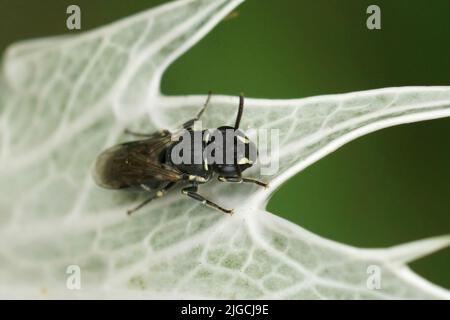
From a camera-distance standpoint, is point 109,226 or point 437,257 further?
point 437,257

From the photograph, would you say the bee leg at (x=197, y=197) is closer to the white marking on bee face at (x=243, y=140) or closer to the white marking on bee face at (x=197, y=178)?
the white marking on bee face at (x=197, y=178)

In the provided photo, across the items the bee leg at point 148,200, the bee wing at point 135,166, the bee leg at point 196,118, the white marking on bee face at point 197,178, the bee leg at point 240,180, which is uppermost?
the bee leg at point 196,118

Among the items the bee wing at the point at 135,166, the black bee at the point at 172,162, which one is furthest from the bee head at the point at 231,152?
the bee wing at the point at 135,166

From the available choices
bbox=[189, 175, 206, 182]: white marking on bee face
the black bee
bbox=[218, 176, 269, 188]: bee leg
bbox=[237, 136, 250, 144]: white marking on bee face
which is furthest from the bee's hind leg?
bbox=[237, 136, 250, 144]: white marking on bee face

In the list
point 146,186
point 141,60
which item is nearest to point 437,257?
point 146,186

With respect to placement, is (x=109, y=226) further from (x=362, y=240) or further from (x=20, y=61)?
(x=362, y=240)

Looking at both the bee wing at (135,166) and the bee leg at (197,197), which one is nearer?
the bee leg at (197,197)

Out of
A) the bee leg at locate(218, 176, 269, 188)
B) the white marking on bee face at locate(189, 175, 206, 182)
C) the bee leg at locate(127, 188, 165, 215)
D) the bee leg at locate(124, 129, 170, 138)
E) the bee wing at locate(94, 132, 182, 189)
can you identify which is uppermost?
the bee leg at locate(124, 129, 170, 138)

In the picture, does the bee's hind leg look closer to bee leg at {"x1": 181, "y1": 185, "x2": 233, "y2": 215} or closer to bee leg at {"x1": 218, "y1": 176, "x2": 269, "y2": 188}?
bee leg at {"x1": 181, "y1": 185, "x2": 233, "y2": 215}

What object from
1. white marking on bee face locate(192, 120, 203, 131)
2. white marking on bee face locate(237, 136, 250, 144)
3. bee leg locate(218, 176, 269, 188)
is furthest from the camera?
white marking on bee face locate(192, 120, 203, 131)
